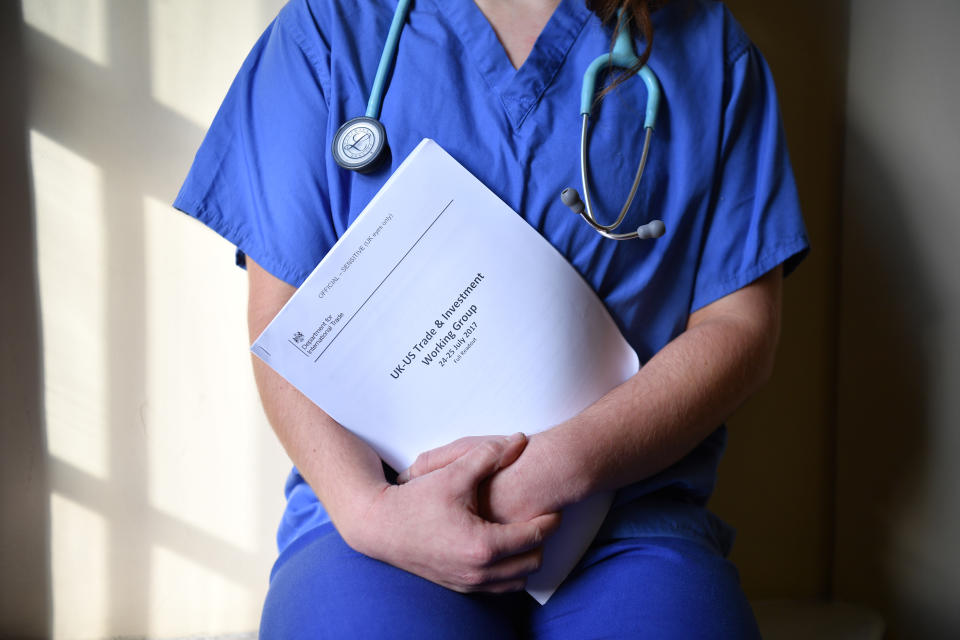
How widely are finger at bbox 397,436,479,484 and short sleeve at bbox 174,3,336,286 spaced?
0.75 ft

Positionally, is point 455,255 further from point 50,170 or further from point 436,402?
point 50,170

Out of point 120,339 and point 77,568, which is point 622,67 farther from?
point 77,568

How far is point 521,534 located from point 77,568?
2.48 feet

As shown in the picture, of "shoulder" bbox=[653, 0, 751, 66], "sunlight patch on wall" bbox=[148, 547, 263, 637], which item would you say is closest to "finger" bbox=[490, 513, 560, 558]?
"shoulder" bbox=[653, 0, 751, 66]

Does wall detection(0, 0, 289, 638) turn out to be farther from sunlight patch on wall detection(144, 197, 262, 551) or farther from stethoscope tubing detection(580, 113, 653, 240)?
stethoscope tubing detection(580, 113, 653, 240)

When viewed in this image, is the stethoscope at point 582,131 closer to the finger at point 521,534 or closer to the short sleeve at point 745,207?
the short sleeve at point 745,207

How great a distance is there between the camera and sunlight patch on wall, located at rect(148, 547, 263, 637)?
3.37 feet

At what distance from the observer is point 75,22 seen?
0.94m

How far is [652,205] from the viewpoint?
29.6 inches

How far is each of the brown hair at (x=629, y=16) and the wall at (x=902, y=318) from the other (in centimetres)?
58

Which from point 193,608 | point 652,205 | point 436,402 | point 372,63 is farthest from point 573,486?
point 193,608

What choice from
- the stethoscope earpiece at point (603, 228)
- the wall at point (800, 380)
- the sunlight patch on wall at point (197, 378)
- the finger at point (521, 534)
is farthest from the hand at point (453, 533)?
the wall at point (800, 380)

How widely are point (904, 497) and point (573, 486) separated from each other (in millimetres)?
804

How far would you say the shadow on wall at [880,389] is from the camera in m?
1.11
